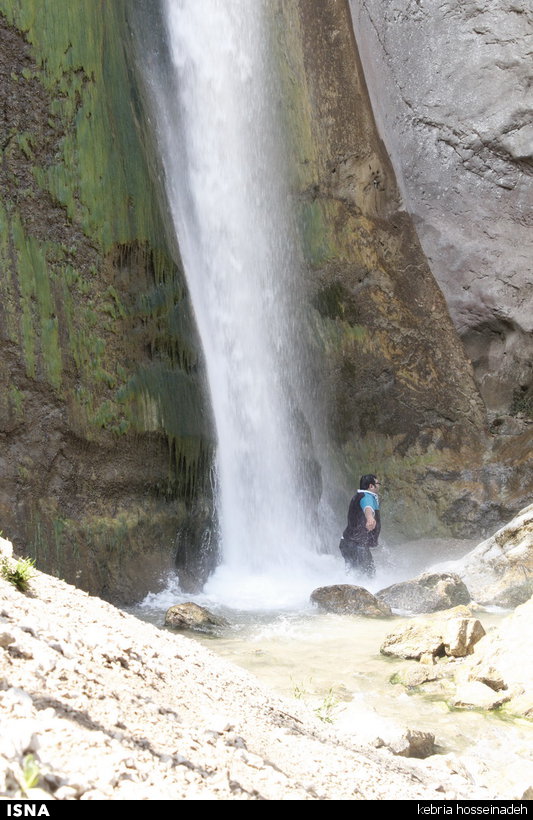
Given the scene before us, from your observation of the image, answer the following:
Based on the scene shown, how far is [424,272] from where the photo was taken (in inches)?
525

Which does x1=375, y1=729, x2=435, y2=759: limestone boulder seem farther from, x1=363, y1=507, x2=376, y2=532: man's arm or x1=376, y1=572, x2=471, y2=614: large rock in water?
x1=363, y1=507, x2=376, y2=532: man's arm

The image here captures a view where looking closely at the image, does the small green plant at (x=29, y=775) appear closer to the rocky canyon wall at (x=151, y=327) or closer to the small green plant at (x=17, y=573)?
the small green plant at (x=17, y=573)

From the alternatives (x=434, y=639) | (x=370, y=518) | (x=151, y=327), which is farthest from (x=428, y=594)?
(x=151, y=327)

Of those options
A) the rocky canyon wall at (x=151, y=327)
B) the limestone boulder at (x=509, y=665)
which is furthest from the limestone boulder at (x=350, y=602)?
the limestone boulder at (x=509, y=665)

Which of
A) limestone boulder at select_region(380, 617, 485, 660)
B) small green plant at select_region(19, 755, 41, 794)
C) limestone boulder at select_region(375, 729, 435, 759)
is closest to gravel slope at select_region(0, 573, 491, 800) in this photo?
small green plant at select_region(19, 755, 41, 794)

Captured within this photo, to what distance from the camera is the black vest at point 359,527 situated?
34.0 feet

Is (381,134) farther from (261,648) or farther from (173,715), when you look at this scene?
(173,715)

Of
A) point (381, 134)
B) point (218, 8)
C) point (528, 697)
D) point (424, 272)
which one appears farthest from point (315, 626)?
point (218, 8)

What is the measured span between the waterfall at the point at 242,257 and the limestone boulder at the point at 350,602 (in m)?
2.81

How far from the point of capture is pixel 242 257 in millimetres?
12906

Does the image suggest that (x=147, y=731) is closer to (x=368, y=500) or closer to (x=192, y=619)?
(x=192, y=619)

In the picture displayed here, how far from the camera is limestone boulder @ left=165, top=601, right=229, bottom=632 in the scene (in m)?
7.46

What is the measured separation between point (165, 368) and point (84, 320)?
141 cm

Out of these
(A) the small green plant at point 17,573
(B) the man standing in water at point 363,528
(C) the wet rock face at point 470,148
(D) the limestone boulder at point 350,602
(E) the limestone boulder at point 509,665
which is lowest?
(E) the limestone boulder at point 509,665
